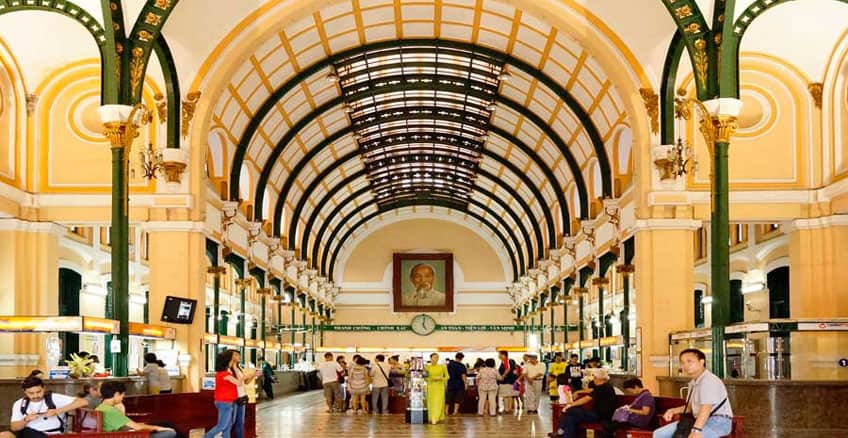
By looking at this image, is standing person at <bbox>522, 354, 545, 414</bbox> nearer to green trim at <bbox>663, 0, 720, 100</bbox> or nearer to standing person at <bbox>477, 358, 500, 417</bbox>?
standing person at <bbox>477, 358, 500, 417</bbox>

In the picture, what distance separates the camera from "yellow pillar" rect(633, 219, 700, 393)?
24594 mm

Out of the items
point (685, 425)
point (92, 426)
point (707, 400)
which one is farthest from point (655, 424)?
point (92, 426)

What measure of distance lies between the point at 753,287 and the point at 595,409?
17083mm

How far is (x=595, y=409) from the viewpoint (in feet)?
54.5

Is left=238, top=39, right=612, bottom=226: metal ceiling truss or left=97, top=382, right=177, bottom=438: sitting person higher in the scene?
left=238, top=39, right=612, bottom=226: metal ceiling truss

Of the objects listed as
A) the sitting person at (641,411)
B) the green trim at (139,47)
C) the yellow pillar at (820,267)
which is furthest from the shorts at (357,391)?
the sitting person at (641,411)

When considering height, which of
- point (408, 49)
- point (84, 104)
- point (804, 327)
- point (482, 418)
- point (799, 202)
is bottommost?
point (482, 418)

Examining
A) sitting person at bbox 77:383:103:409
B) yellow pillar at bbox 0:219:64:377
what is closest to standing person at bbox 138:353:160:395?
yellow pillar at bbox 0:219:64:377

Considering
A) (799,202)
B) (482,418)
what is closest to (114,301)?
(482,418)

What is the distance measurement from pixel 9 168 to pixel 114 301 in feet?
22.5

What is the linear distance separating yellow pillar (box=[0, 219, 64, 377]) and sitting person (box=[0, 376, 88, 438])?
13.3 metres

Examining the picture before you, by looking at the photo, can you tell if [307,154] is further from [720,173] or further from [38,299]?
[720,173]

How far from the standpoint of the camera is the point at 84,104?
2591 cm

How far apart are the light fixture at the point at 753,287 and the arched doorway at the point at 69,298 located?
1852 cm
